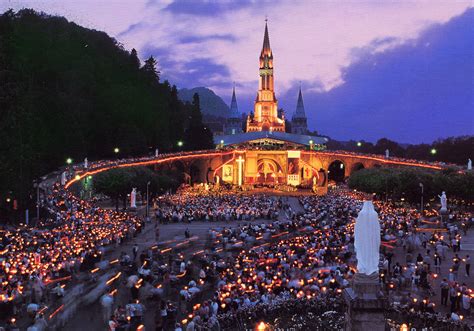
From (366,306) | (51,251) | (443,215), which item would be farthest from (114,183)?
(366,306)

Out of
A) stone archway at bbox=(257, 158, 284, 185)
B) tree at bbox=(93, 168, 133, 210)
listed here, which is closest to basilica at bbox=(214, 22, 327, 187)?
stone archway at bbox=(257, 158, 284, 185)

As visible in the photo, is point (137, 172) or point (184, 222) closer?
Answer: point (184, 222)

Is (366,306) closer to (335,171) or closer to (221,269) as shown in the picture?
(221,269)

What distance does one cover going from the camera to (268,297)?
18422 mm

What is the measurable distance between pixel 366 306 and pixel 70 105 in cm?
5938

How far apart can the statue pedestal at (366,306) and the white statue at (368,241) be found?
0.64ft

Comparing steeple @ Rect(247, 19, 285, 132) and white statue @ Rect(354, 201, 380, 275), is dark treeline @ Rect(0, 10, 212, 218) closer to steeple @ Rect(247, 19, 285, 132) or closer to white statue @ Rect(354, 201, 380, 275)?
white statue @ Rect(354, 201, 380, 275)

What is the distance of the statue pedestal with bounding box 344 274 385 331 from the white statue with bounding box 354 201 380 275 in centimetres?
19

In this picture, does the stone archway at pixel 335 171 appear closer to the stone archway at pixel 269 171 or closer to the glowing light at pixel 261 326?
the stone archway at pixel 269 171

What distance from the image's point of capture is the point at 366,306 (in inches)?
433

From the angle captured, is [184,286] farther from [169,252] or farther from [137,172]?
[137,172]

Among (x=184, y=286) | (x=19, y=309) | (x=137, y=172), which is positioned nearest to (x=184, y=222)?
(x=137, y=172)

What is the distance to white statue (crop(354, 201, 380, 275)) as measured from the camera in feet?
36.8

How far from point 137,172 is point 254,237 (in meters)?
19.8
